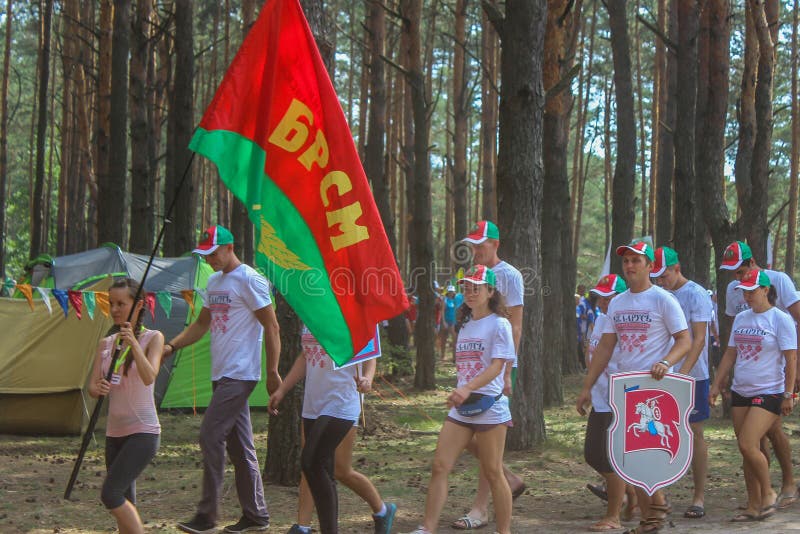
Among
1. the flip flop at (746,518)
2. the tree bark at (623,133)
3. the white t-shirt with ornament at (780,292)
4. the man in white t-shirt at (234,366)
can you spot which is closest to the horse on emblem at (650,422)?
the flip flop at (746,518)

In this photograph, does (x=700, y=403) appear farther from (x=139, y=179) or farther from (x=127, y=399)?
(x=139, y=179)

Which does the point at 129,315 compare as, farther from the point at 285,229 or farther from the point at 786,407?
the point at 786,407

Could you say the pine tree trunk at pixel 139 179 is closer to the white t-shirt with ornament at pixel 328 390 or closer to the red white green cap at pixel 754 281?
the white t-shirt with ornament at pixel 328 390

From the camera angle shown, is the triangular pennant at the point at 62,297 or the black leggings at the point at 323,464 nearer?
the black leggings at the point at 323,464

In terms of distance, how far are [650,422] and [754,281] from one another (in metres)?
1.83

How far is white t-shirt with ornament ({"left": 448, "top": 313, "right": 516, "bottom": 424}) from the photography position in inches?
243

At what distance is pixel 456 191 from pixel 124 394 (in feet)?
64.7

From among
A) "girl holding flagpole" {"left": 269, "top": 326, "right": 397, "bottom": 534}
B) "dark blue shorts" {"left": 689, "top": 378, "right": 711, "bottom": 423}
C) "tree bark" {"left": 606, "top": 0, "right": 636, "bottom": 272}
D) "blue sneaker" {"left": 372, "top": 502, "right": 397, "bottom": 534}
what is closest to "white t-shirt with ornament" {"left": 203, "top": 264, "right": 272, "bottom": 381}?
"girl holding flagpole" {"left": 269, "top": 326, "right": 397, "bottom": 534}

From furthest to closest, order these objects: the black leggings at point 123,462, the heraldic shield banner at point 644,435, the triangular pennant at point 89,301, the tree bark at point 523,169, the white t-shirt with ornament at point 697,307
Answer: the triangular pennant at point 89,301 → the tree bark at point 523,169 → the white t-shirt with ornament at point 697,307 → the heraldic shield banner at point 644,435 → the black leggings at point 123,462

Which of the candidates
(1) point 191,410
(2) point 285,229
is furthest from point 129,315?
(1) point 191,410

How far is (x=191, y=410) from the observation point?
14250mm

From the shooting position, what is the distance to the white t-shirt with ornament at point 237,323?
6.52 meters

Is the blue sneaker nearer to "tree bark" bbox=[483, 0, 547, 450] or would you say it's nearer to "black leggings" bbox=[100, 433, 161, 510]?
"black leggings" bbox=[100, 433, 161, 510]

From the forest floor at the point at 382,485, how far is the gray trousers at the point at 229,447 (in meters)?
0.41
